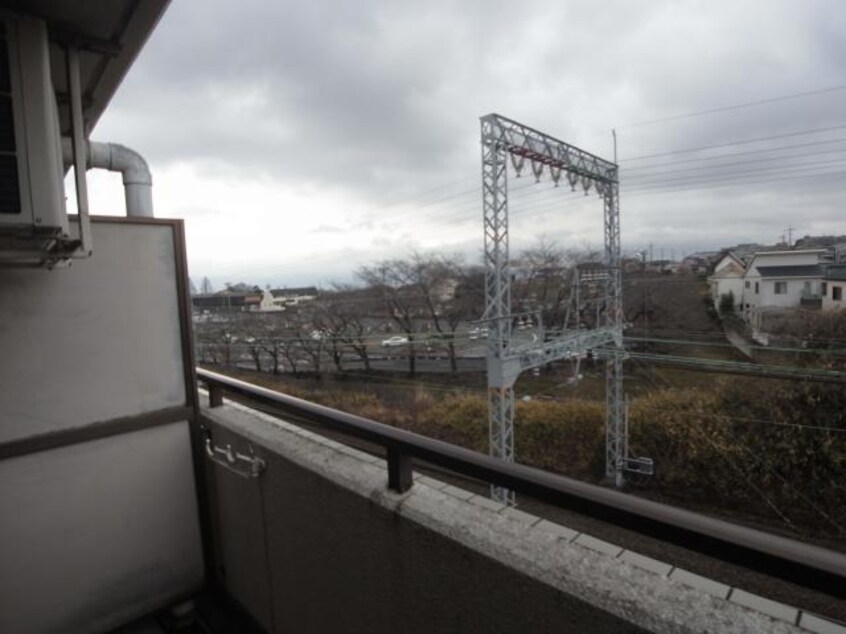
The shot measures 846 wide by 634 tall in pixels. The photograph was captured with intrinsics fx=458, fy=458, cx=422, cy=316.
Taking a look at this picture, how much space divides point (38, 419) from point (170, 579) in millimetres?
794

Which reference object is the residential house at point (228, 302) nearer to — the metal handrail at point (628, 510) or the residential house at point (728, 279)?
the metal handrail at point (628, 510)

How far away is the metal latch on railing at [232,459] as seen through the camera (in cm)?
146

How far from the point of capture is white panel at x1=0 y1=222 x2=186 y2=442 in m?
1.49

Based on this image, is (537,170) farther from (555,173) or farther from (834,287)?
(834,287)

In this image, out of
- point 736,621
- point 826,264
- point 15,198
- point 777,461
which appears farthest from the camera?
point 826,264

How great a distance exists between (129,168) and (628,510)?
2327 mm

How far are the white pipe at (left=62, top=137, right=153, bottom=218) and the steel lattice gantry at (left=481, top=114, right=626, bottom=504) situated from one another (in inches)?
154

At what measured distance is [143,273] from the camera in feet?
5.64

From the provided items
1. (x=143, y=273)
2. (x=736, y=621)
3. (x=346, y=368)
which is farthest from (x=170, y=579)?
(x=346, y=368)

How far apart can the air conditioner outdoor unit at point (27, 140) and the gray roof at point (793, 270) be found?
10755mm

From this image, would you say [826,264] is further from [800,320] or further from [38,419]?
[38,419]

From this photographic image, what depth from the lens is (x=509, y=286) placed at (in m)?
6.20

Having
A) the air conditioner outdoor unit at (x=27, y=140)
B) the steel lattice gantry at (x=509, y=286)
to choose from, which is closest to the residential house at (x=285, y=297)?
the steel lattice gantry at (x=509, y=286)

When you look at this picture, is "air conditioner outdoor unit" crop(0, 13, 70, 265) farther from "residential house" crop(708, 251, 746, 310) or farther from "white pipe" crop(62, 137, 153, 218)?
"residential house" crop(708, 251, 746, 310)
